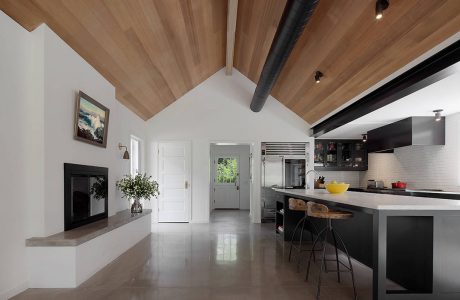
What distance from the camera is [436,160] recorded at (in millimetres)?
6434

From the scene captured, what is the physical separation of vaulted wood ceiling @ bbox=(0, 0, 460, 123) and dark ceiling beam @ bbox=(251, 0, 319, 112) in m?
0.60

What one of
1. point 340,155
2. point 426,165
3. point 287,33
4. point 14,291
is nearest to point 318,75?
point 287,33

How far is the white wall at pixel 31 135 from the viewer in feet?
9.66

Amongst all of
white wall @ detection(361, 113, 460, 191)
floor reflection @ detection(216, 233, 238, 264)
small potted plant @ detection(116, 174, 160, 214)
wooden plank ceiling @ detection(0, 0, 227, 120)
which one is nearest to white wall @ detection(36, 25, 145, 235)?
wooden plank ceiling @ detection(0, 0, 227, 120)

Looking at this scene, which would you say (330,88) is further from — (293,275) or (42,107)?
(42,107)

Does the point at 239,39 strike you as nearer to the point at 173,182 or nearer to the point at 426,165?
the point at 173,182

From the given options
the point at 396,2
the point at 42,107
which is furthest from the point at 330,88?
the point at 42,107

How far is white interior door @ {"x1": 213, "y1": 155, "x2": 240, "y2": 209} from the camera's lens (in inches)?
447

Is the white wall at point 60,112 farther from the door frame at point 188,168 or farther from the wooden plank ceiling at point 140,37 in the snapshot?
the door frame at point 188,168

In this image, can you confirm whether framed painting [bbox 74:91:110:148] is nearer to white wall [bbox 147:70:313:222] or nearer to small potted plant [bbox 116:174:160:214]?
small potted plant [bbox 116:174:160:214]

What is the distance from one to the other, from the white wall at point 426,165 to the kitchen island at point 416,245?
Result: 3.60 meters

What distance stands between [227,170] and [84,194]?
7377 mm

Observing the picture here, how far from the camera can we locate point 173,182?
816 centimetres

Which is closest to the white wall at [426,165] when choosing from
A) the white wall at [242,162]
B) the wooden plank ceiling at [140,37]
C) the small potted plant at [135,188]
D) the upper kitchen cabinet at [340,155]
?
the upper kitchen cabinet at [340,155]
